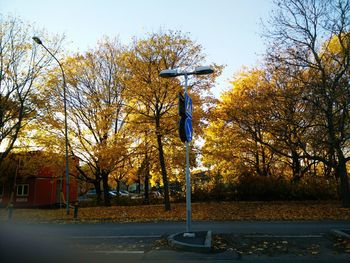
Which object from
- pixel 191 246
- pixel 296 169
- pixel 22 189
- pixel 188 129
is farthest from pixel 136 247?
pixel 22 189

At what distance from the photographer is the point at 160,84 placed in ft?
64.3

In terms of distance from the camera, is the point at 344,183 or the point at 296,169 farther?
the point at 296,169

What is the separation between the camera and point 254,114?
72.3ft

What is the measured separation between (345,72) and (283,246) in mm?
14079

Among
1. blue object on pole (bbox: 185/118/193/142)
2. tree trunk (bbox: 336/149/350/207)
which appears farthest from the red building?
blue object on pole (bbox: 185/118/193/142)

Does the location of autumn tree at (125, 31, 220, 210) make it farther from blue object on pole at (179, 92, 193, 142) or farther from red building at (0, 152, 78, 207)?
red building at (0, 152, 78, 207)

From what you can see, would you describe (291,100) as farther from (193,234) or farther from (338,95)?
(193,234)

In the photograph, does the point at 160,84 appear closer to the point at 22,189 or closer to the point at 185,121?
the point at 185,121

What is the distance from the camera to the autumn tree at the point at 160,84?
1969 cm

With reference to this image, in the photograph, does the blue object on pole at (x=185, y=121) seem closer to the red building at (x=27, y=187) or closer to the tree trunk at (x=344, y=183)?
the tree trunk at (x=344, y=183)

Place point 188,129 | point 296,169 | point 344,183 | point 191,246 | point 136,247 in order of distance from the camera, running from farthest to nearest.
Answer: point 296,169 < point 344,183 < point 188,129 < point 136,247 < point 191,246

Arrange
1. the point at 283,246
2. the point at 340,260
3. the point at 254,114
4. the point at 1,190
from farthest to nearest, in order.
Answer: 1. the point at 1,190
2. the point at 254,114
3. the point at 283,246
4. the point at 340,260

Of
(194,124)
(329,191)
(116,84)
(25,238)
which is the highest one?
(116,84)

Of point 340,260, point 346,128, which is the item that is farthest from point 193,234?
point 346,128
